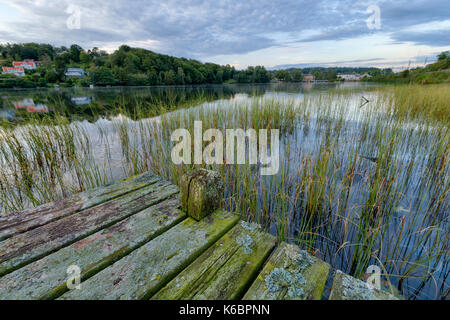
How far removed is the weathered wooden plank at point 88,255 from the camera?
1022mm

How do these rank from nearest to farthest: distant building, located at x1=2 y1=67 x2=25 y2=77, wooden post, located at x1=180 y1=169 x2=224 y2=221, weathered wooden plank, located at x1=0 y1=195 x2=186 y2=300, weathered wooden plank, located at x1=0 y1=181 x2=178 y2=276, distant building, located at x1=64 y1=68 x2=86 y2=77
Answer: weathered wooden plank, located at x1=0 y1=195 x2=186 y2=300
weathered wooden plank, located at x1=0 y1=181 x2=178 y2=276
wooden post, located at x1=180 y1=169 x2=224 y2=221
distant building, located at x1=64 y1=68 x2=86 y2=77
distant building, located at x1=2 y1=67 x2=25 y2=77

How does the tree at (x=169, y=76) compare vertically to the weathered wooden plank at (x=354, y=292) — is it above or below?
above

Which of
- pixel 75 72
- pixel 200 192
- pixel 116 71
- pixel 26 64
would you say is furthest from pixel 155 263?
pixel 26 64

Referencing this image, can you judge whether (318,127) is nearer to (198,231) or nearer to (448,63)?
(198,231)

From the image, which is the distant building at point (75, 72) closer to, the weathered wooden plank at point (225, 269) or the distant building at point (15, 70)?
the distant building at point (15, 70)

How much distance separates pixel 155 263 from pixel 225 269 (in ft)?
1.45

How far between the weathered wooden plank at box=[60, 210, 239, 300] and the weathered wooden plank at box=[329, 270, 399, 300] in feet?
2.51

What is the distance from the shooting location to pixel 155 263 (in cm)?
119

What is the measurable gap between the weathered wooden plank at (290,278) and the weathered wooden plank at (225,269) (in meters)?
0.09

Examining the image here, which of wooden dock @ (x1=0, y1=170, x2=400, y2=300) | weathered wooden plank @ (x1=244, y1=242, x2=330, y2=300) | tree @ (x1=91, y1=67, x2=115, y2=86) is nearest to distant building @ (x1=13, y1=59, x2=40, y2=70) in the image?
tree @ (x1=91, y1=67, x2=115, y2=86)

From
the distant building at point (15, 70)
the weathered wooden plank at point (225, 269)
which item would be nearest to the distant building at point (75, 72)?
the distant building at point (15, 70)

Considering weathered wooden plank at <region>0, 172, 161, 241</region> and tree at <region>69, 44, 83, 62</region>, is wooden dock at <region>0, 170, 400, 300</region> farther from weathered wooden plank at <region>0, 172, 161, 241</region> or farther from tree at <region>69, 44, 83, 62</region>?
tree at <region>69, 44, 83, 62</region>

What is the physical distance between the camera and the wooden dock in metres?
1.01
